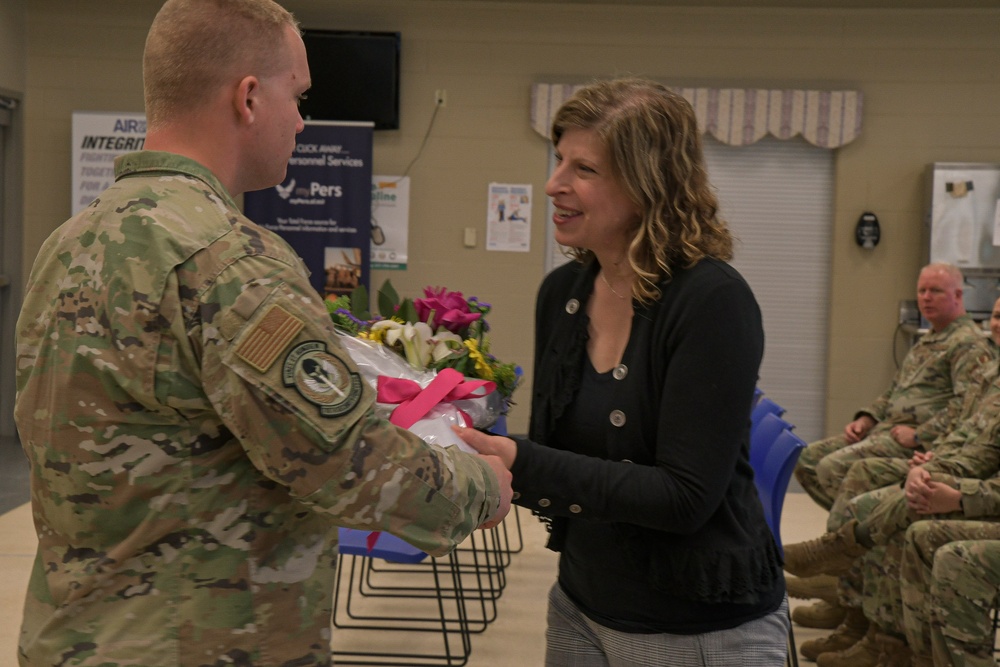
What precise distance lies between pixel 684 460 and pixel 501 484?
28 cm

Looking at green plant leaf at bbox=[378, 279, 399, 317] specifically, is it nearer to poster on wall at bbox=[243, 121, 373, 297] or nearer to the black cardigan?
the black cardigan

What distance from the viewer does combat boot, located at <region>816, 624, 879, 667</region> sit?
3.59m

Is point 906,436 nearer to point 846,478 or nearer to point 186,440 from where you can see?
point 846,478

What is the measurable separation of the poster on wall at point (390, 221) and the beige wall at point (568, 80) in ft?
0.29

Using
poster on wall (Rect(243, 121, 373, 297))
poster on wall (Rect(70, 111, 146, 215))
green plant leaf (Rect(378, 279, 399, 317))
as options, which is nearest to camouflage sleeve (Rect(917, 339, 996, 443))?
green plant leaf (Rect(378, 279, 399, 317))

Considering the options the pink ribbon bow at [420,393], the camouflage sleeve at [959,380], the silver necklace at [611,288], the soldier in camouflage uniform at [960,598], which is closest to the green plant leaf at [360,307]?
the pink ribbon bow at [420,393]

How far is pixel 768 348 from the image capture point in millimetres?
8258

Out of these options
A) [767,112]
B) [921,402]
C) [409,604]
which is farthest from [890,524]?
[767,112]

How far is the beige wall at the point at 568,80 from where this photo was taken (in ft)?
Result: 25.8

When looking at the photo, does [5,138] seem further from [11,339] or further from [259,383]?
[259,383]

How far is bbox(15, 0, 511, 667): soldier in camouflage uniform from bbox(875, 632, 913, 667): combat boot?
274cm

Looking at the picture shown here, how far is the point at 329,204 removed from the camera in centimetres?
779

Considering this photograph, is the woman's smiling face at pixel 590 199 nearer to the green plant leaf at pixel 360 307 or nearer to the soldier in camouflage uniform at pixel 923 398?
the green plant leaf at pixel 360 307

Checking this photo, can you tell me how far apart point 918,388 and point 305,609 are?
4.38 metres
